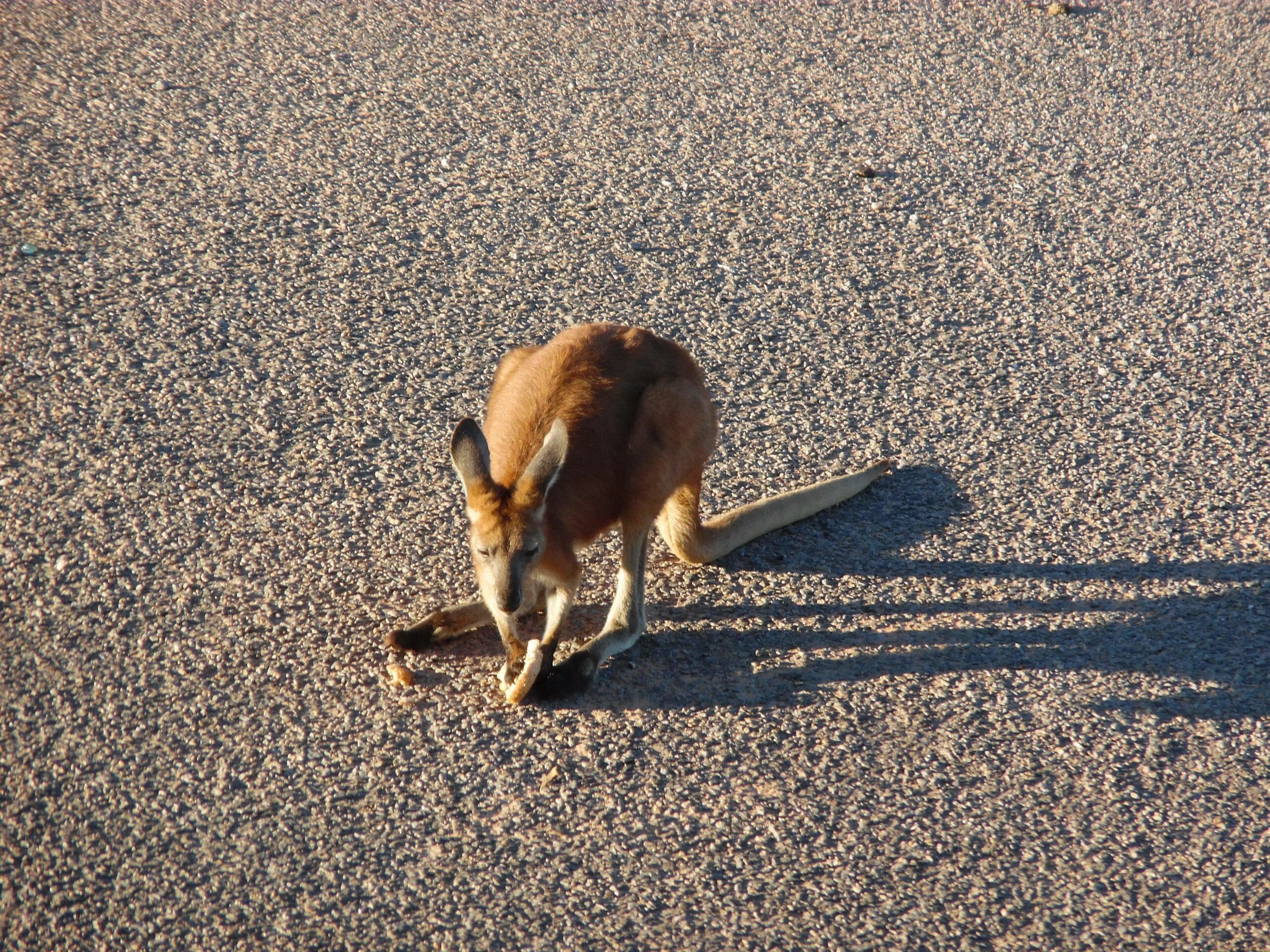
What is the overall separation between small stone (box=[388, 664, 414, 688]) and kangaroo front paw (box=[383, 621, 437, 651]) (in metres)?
0.07

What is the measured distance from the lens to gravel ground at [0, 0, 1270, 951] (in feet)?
9.09

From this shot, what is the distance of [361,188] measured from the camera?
5.45 m

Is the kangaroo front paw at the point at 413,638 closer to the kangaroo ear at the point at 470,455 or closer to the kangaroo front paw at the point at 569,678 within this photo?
the kangaroo front paw at the point at 569,678

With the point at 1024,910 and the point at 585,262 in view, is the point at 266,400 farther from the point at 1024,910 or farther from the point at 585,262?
the point at 1024,910

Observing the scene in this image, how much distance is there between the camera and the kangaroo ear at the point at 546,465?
3.04 meters

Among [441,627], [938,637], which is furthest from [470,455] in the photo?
[938,637]

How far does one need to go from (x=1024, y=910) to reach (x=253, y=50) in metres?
5.86

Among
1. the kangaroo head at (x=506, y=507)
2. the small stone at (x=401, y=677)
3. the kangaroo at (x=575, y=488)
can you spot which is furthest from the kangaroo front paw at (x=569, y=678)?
the small stone at (x=401, y=677)

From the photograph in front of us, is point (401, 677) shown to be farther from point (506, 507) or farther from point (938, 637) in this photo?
point (938, 637)

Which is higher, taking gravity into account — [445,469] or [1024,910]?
[445,469]

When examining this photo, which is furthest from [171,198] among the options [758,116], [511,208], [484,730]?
[484,730]

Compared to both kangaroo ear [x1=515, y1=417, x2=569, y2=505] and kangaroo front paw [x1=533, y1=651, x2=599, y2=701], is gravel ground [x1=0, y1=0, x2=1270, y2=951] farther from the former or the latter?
kangaroo ear [x1=515, y1=417, x2=569, y2=505]

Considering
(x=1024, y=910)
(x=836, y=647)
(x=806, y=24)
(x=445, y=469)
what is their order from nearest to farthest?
(x=1024, y=910) → (x=836, y=647) → (x=445, y=469) → (x=806, y=24)

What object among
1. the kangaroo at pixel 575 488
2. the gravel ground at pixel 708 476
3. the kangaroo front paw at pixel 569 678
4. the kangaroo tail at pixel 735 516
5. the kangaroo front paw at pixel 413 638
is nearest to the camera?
the gravel ground at pixel 708 476
